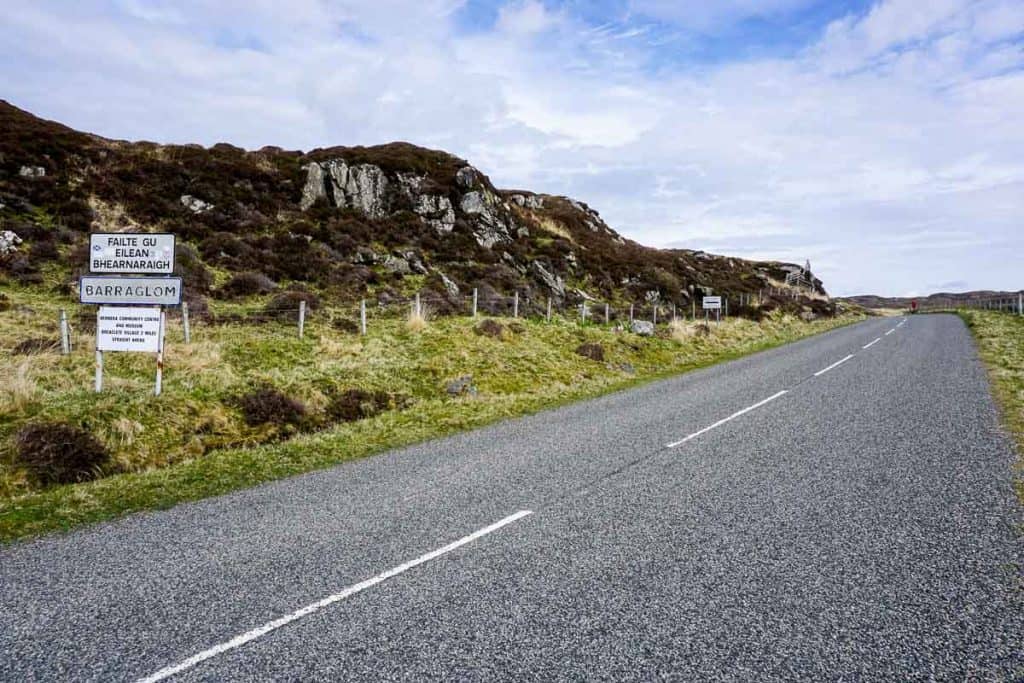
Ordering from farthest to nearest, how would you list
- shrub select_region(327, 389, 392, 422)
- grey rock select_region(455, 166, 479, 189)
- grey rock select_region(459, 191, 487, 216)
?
grey rock select_region(455, 166, 479, 189), grey rock select_region(459, 191, 487, 216), shrub select_region(327, 389, 392, 422)

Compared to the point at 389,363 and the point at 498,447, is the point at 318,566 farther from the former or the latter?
the point at 389,363

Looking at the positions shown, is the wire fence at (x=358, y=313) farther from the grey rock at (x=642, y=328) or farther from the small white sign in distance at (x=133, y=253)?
the small white sign in distance at (x=133, y=253)

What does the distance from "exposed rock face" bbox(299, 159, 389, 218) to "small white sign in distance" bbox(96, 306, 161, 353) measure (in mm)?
27425

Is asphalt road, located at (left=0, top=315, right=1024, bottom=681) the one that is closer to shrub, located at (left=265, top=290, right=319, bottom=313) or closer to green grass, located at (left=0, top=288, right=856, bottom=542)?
green grass, located at (left=0, top=288, right=856, bottom=542)

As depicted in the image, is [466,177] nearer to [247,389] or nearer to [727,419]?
[247,389]

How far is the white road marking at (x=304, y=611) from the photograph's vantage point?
3395 millimetres

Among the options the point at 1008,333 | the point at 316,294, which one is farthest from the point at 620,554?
the point at 1008,333

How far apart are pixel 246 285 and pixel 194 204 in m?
12.2

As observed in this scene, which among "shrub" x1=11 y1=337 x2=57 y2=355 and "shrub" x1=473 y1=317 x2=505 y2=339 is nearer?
"shrub" x1=11 y1=337 x2=57 y2=355

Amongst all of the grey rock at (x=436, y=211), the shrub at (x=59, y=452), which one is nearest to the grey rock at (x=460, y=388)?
the shrub at (x=59, y=452)

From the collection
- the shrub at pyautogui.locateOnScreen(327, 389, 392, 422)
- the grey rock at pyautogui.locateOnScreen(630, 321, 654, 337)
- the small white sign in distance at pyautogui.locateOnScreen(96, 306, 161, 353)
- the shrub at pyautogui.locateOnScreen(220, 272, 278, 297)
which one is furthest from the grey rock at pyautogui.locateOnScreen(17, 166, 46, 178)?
the grey rock at pyautogui.locateOnScreen(630, 321, 654, 337)

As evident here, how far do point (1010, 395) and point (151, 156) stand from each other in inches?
1704

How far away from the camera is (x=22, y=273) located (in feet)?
70.3

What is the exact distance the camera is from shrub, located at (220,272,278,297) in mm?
23719
